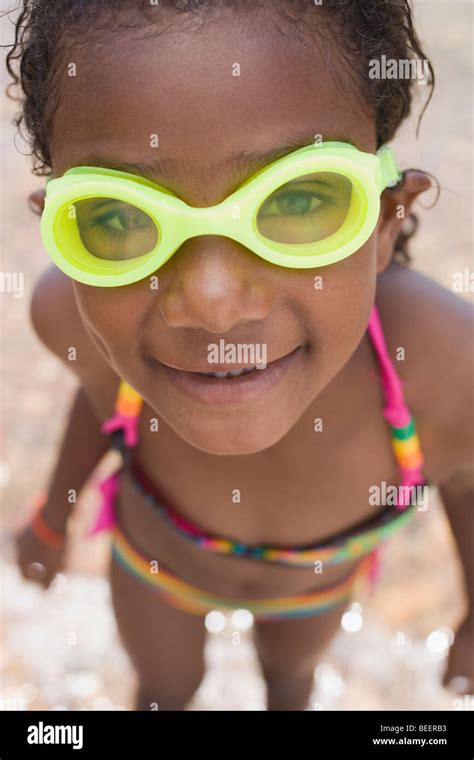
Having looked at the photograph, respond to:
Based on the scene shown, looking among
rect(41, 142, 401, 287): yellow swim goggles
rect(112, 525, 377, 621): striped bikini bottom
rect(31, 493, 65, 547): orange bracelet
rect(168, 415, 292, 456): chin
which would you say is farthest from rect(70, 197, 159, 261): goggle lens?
rect(31, 493, 65, 547): orange bracelet

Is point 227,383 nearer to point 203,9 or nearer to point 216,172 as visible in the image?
point 216,172

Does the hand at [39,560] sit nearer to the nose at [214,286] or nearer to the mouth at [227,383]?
the mouth at [227,383]

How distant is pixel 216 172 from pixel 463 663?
1.23 meters

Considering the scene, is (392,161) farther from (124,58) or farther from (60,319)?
(60,319)

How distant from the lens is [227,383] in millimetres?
1166

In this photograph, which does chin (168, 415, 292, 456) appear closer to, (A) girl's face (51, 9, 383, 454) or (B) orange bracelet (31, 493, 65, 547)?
(A) girl's face (51, 9, 383, 454)

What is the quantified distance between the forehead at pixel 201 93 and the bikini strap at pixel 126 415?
24.6 inches

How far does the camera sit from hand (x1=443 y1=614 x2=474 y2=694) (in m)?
1.77

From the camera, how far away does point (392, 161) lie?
1.17 meters

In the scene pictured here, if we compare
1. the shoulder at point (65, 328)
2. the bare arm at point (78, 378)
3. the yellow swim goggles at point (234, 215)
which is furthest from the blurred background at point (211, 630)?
the yellow swim goggles at point (234, 215)

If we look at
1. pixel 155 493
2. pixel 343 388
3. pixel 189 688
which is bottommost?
pixel 189 688

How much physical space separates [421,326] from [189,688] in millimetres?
1016

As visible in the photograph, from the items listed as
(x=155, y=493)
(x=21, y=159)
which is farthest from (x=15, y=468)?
(x=21, y=159)

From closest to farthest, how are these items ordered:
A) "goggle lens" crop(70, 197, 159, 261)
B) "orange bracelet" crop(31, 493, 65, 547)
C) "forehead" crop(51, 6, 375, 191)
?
"forehead" crop(51, 6, 375, 191) → "goggle lens" crop(70, 197, 159, 261) → "orange bracelet" crop(31, 493, 65, 547)
